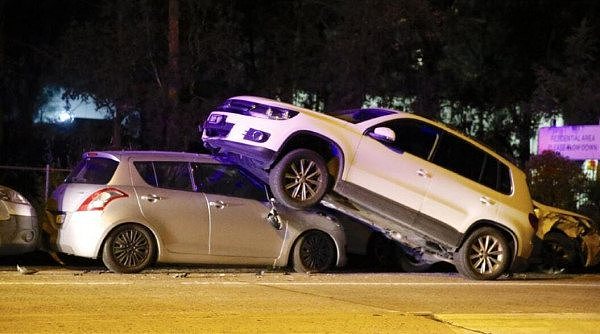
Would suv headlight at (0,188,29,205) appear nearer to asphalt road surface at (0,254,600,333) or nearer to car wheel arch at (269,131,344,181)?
asphalt road surface at (0,254,600,333)

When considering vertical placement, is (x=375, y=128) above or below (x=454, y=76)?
below

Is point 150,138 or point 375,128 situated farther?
point 150,138

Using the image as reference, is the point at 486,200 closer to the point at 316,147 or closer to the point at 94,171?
the point at 316,147

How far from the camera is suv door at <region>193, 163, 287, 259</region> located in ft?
37.6

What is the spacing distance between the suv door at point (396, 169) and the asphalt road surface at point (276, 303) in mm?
1016

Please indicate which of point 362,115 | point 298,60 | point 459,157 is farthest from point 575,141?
point 362,115

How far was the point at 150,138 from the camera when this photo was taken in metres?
19.8

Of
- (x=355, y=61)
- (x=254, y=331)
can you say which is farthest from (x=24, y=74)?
(x=254, y=331)

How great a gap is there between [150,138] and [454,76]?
9.96 metres

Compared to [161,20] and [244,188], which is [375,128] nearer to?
[244,188]

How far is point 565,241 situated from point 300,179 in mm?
5118

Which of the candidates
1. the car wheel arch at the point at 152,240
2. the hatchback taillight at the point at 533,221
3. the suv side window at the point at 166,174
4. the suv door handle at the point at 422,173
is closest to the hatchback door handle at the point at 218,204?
the suv side window at the point at 166,174

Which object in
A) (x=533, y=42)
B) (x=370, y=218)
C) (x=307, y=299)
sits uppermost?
(x=533, y=42)

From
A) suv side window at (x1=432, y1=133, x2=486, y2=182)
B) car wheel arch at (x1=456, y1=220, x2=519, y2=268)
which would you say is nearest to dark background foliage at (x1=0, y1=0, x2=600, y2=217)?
car wheel arch at (x1=456, y1=220, x2=519, y2=268)
